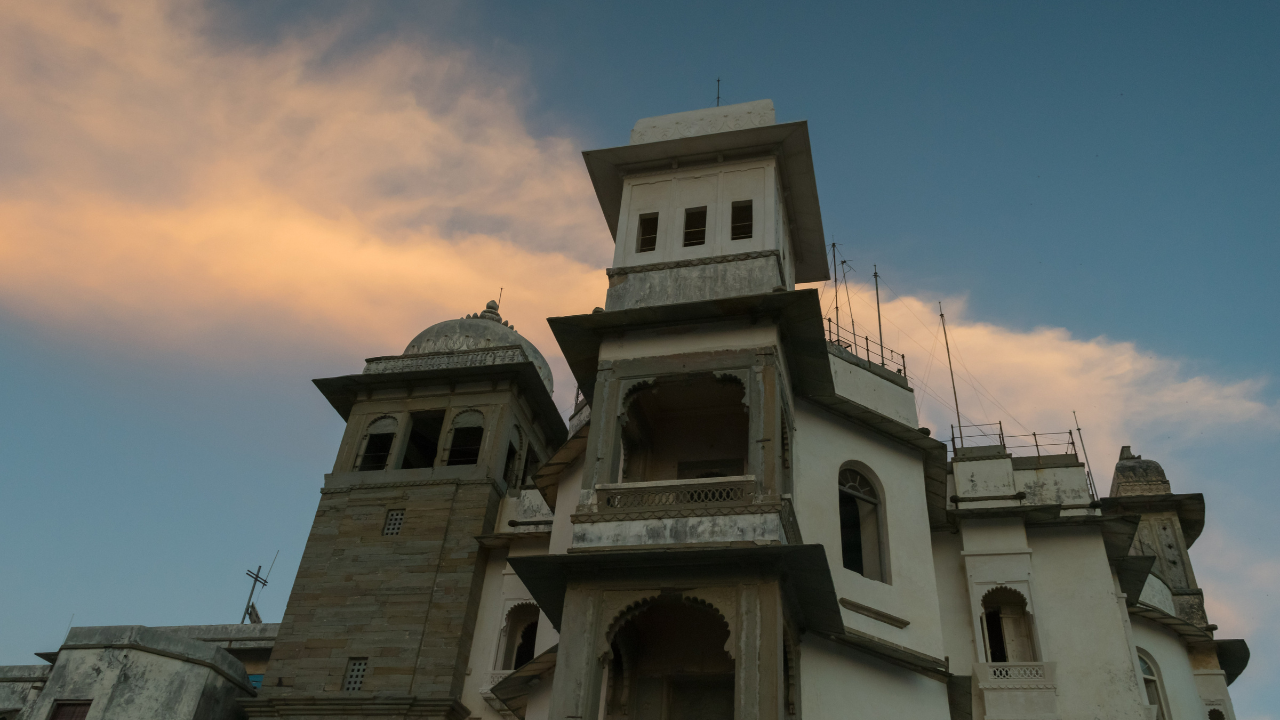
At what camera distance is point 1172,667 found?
71.6 feet

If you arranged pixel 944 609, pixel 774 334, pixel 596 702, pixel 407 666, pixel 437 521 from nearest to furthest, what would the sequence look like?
pixel 596 702
pixel 774 334
pixel 944 609
pixel 407 666
pixel 437 521

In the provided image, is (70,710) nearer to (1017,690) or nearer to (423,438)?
(423,438)

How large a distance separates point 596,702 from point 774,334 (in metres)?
6.52

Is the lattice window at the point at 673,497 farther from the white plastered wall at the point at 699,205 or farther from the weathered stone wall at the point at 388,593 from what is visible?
the weathered stone wall at the point at 388,593

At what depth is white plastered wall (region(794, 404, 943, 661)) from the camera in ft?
56.7

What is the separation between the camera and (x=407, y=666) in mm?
22266

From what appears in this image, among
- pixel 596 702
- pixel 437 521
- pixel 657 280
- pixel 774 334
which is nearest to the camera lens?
pixel 596 702

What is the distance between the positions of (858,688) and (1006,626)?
5.46 m

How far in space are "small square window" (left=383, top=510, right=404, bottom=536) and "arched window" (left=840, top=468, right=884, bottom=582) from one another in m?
11.7

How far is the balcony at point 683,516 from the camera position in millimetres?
14141

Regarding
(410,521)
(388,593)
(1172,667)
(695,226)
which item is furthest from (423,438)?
(1172,667)

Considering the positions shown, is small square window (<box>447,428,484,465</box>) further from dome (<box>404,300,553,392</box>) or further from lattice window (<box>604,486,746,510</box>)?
lattice window (<box>604,486,746,510</box>)

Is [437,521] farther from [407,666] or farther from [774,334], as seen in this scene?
[774,334]

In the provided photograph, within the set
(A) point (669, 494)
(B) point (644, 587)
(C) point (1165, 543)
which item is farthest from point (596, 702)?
(C) point (1165, 543)
